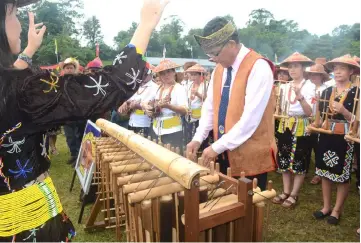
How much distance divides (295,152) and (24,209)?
3313 mm

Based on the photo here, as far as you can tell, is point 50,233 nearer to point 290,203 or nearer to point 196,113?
point 290,203

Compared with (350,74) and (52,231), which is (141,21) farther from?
(350,74)

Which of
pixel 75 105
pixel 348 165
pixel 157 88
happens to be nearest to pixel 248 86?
pixel 75 105

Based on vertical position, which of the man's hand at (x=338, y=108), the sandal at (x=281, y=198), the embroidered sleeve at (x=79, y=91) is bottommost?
the sandal at (x=281, y=198)

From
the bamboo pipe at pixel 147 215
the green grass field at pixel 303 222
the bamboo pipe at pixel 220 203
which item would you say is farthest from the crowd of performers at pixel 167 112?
the bamboo pipe at pixel 220 203

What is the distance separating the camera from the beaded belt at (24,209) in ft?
4.25

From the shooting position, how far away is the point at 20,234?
1319 millimetres

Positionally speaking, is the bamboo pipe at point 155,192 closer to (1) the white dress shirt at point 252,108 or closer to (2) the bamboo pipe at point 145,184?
(2) the bamboo pipe at point 145,184

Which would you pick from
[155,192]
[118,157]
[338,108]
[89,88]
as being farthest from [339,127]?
[89,88]

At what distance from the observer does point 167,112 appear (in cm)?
449

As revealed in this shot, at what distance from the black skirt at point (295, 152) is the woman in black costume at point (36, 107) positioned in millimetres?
3095

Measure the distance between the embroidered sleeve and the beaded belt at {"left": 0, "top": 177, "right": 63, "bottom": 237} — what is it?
365 mm

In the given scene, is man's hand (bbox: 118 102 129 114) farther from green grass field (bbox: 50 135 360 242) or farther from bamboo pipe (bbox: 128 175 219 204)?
bamboo pipe (bbox: 128 175 219 204)

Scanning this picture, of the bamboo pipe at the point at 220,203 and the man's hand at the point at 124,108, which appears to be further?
the man's hand at the point at 124,108
